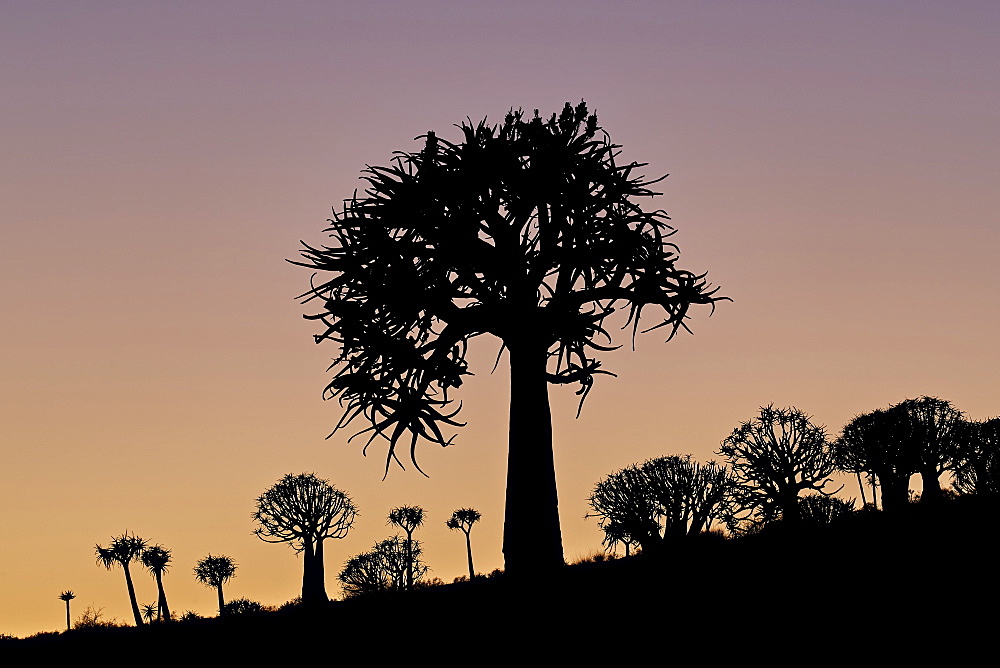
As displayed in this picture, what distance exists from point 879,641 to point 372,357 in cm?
842

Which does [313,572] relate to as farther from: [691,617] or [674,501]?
[691,617]

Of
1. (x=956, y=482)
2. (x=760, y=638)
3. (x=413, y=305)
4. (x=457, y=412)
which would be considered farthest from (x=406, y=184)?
(x=956, y=482)

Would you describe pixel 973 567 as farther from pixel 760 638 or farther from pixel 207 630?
pixel 207 630

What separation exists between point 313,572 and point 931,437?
30717 mm

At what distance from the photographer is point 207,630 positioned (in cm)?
1433

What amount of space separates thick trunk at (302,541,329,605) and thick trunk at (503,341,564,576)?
3587cm

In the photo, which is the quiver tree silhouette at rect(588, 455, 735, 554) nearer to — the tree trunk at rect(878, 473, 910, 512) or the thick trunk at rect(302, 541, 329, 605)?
the tree trunk at rect(878, 473, 910, 512)

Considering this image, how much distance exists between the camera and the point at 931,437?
3959 cm

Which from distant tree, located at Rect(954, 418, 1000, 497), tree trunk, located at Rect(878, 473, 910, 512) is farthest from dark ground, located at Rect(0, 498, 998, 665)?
distant tree, located at Rect(954, 418, 1000, 497)

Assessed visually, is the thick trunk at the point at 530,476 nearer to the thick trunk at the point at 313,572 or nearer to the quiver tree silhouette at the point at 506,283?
the quiver tree silhouette at the point at 506,283

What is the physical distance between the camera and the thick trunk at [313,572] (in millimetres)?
48688

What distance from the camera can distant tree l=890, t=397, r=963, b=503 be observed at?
125 feet

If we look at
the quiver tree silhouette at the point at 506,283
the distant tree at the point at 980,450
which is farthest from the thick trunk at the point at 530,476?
the distant tree at the point at 980,450

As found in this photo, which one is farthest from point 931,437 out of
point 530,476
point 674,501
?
point 530,476
